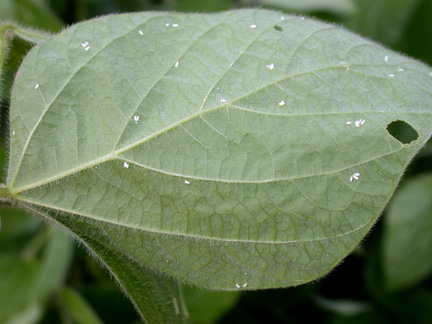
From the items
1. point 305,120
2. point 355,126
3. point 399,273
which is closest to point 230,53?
point 305,120

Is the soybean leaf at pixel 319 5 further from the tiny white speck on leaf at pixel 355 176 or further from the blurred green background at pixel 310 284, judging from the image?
the tiny white speck on leaf at pixel 355 176

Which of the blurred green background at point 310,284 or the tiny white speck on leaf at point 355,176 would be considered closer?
the tiny white speck on leaf at point 355,176

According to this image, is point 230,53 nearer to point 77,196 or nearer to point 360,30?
point 77,196

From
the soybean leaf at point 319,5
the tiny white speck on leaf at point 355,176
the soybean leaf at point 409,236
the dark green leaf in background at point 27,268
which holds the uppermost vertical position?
the tiny white speck on leaf at point 355,176

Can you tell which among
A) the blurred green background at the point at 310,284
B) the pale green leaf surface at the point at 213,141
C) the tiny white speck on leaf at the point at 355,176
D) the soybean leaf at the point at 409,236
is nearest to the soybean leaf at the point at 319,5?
the blurred green background at the point at 310,284

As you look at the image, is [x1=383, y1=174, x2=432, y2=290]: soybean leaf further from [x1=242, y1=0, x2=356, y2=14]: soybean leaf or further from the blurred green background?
[x1=242, y1=0, x2=356, y2=14]: soybean leaf

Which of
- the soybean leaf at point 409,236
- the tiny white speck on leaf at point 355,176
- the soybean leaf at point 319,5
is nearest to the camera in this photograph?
the tiny white speck on leaf at point 355,176
